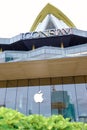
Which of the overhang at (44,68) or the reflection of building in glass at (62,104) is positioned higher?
the overhang at (44,68)

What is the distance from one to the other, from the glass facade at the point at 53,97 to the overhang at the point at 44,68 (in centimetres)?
58

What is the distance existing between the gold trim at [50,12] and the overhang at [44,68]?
38.1 metres

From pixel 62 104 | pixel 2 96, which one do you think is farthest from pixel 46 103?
pixel 2 96

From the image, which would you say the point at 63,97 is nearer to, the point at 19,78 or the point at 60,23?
the point at 19,78

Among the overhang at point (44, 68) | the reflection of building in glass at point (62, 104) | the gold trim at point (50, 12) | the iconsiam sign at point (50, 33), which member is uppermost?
the gold trim at point (50, 12)

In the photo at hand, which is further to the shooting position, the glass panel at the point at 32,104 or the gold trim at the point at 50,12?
the gold trim at the point at 50,12

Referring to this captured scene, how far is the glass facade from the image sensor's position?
15391 millimetres

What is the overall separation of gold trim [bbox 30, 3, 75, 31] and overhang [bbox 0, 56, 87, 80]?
38060 mm

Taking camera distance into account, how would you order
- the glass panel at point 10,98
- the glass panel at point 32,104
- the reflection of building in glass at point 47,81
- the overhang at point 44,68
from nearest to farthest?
the overhang at point 44,68, the reflection of building in glass at point 47,81, the glass panel at point 32,104, the glass panel at point 10,98

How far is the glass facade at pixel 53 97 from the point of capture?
1539 cm

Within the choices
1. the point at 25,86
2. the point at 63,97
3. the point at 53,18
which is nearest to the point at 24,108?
the point at 25,86

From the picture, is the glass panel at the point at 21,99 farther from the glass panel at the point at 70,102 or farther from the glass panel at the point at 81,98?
the glass panel at the point at 81,98

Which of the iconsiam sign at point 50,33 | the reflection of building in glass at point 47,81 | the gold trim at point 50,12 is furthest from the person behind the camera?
the gold trim at point 50,12

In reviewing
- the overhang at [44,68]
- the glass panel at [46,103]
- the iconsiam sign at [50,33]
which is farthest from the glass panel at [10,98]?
the iconsiam sign at [50,33]
